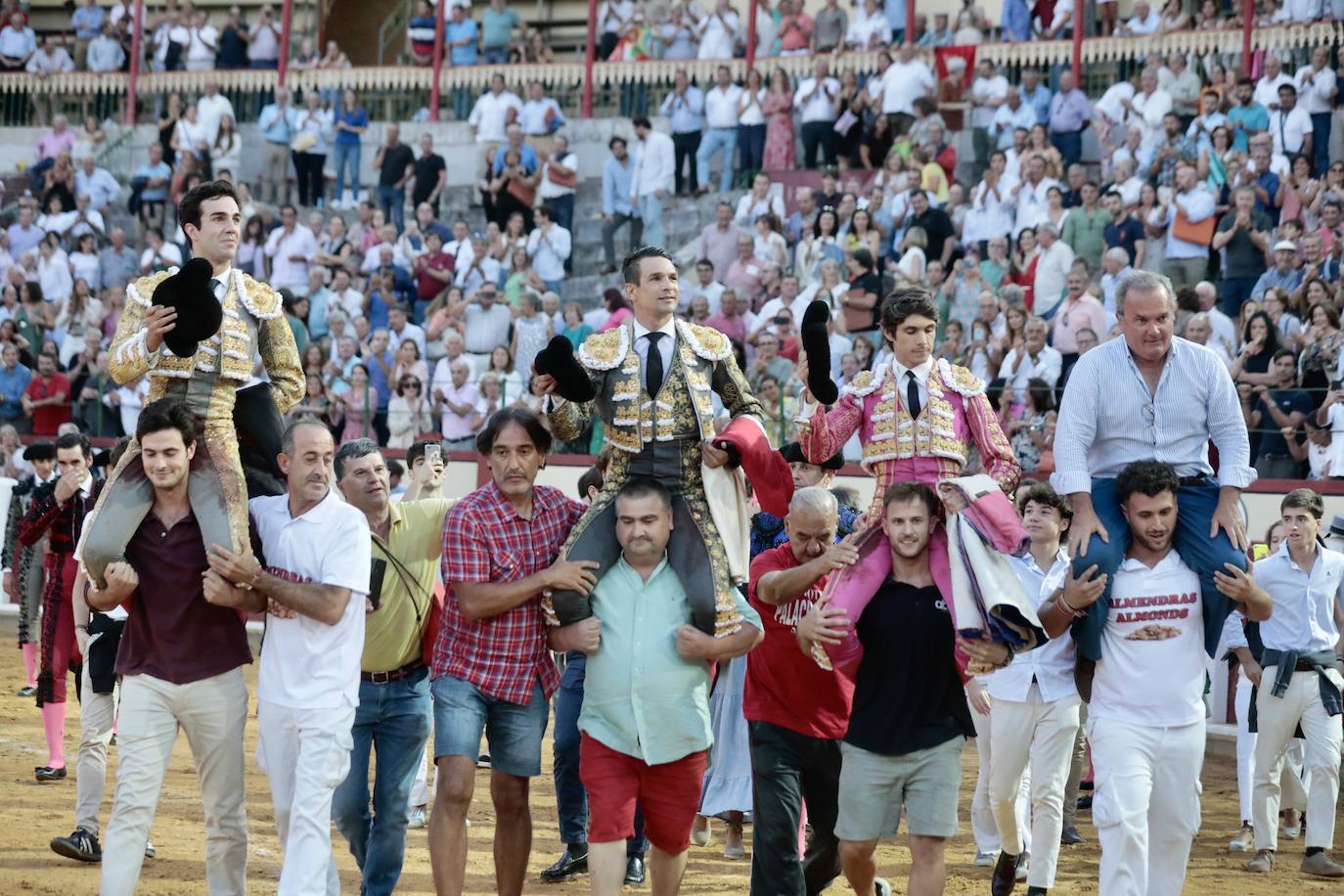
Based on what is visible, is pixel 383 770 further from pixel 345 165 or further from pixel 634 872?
pixel 345 165

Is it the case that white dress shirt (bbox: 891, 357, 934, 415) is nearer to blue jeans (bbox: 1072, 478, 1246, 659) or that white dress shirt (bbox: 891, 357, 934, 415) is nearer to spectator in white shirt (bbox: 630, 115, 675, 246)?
blue jeans (bbox: 1072, 478, 1246, 659)

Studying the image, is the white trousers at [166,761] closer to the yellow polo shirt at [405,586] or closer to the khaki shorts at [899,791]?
the yellow polo shirt at [405,586]

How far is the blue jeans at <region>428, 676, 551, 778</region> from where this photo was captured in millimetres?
7055

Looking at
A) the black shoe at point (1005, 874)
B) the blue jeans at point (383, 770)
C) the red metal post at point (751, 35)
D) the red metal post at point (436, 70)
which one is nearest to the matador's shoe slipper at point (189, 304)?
the blue jeans at point (383, 770)

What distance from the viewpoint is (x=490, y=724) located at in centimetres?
725

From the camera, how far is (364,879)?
7.38 meters

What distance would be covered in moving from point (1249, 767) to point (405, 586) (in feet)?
16.3

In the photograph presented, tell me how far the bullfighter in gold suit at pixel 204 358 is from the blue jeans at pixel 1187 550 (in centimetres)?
309

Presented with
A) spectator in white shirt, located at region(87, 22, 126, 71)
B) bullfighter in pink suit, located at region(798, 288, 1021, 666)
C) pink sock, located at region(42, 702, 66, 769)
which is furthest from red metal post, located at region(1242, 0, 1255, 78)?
spectator in white shirt, located at region(87, 22, 126, 71)

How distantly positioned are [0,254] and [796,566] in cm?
1693

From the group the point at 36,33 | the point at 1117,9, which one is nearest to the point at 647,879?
the point at 1117,9

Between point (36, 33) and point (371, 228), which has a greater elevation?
point (36, 33)

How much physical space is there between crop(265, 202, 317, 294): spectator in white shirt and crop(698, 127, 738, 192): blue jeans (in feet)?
12.1

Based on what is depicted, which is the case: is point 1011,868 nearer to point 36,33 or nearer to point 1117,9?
point 1117,9
